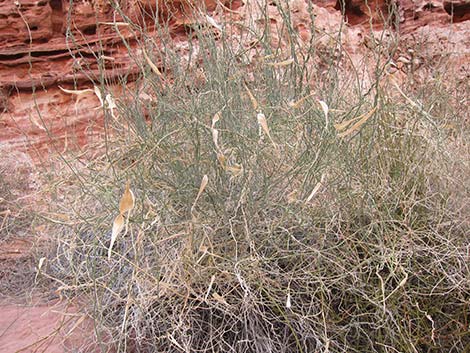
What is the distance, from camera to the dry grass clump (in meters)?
1.12

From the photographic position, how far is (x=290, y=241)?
123 cm

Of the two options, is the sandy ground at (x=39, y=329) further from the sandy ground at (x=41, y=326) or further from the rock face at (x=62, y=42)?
the rock face at (x=62, y=42)

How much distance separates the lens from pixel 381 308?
1099mm

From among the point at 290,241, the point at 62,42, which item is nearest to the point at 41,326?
the point at 290,241

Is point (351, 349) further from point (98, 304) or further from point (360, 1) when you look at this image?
point (360, 1)

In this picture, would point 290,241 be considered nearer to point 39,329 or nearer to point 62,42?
point 39,329

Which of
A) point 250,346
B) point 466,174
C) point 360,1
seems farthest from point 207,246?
point 360,1

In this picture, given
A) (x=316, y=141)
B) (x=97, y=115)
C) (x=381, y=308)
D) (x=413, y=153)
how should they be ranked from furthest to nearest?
(x=97, y=115) < (x=413, y=153) < (x=316, y=141) < (x=381, y=308)

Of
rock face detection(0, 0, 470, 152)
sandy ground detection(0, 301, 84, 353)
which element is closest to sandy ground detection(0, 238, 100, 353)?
sandy ground detection(0, 301, 84, 353)

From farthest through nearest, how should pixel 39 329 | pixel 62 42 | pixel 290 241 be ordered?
pixel 62 42 < pixel 39 329 < pixel 290 241

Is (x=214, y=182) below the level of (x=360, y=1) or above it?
above

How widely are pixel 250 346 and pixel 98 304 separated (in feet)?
1.10

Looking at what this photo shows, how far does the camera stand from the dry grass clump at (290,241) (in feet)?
3.67

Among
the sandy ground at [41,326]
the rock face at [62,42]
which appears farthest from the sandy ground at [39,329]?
the rock face at [62,42]
